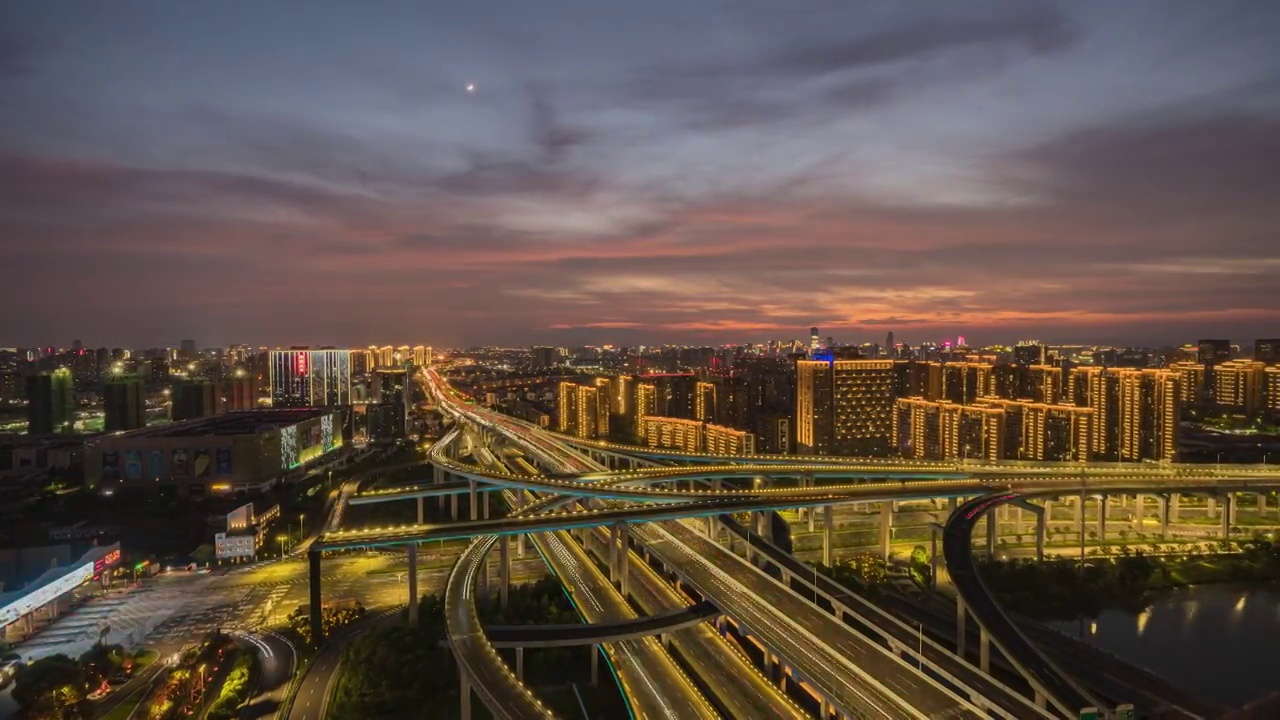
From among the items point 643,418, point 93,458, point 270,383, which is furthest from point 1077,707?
point 270,383

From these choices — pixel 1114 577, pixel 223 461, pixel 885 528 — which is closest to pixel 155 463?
pixel 223 461

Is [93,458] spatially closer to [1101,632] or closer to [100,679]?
[100,679]

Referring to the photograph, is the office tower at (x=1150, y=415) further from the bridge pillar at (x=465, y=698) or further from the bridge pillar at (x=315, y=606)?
the bridge pillar at (x=315, y=606)

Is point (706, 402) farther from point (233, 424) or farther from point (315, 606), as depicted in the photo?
point (315, 606)

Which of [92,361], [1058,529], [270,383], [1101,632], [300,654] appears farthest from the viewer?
[92,361]

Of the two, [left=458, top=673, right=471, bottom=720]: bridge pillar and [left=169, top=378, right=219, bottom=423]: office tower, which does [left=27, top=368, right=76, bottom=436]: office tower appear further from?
[left=458, top=673, right=471, bottom=720]: bridge pillar

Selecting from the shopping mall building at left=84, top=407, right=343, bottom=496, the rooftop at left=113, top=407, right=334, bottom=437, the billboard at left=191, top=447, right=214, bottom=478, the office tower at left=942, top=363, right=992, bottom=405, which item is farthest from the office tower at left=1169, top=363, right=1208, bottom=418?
the billboard at left=191, top=447, right=214, bottom=478
